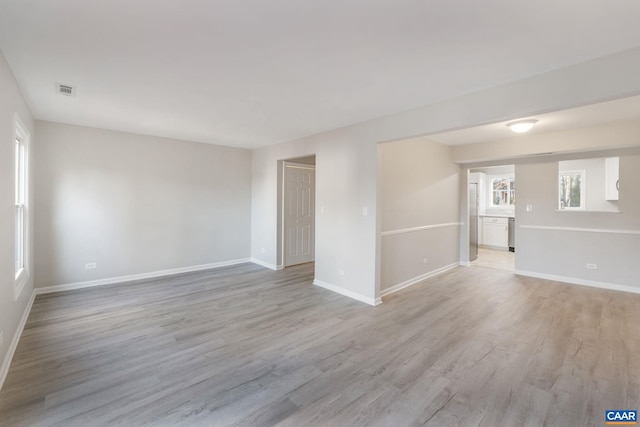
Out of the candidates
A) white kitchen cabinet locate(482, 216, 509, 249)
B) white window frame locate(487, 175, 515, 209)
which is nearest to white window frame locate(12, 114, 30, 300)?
white kitchen cabinet locate(482, 216, 509, 249)

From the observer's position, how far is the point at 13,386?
2.07 metres

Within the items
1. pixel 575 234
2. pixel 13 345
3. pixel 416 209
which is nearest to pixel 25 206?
pixel 13 345

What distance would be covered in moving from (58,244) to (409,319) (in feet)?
17.0

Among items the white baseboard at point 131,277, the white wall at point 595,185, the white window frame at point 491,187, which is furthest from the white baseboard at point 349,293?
the white window frame at point 491,187

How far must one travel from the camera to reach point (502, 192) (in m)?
8.35

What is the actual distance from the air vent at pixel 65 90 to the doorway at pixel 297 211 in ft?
11.0

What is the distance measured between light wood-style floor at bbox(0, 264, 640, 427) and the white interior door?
6.19 feet

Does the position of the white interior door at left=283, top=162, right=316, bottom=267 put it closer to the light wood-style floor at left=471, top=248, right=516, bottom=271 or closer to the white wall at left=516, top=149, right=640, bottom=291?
the light wood-style floor at left=471, top=248, right=516, bottom=271

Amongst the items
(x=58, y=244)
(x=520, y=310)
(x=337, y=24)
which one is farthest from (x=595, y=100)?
(x=58, y=244)

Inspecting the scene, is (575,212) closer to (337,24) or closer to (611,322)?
(611,322)

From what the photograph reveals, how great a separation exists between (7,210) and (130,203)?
7.84 ft

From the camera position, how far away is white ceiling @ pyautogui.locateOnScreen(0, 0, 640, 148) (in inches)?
64.6

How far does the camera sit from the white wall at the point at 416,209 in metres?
4.31

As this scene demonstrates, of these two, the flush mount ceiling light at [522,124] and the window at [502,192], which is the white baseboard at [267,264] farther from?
the window at [502,192]
